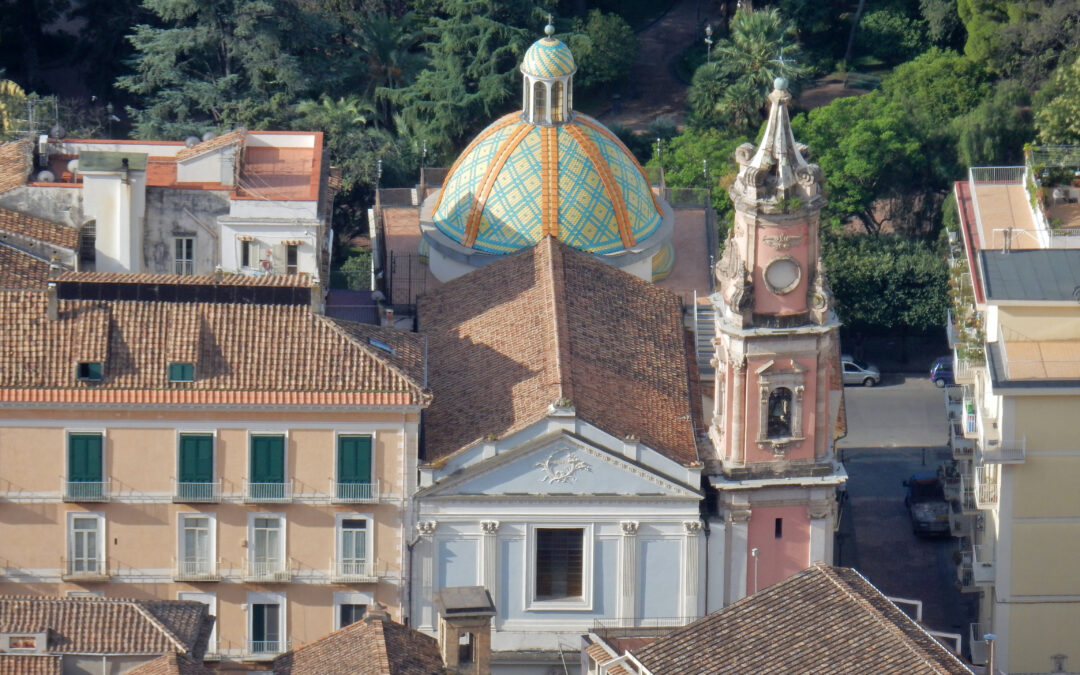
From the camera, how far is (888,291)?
125625 millimetres

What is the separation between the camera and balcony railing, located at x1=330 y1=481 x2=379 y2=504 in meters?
94.4

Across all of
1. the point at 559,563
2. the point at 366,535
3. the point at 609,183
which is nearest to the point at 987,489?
the point at 559,563

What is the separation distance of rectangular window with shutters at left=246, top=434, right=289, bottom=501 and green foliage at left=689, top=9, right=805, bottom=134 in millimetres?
47259

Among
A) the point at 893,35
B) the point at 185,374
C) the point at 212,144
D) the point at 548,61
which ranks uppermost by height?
the point at 893,35

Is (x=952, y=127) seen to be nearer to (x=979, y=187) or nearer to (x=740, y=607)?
(x=979, y=187)

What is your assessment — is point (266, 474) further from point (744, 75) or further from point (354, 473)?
point (744, 75)

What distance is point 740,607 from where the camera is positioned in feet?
282

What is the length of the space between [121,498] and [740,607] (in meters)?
19.2

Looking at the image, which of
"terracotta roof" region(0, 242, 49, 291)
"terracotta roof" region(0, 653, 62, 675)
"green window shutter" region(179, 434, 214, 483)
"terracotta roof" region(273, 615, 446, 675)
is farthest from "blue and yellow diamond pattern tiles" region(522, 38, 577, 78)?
"terracotta roof" region(0, 653, 62, 675)

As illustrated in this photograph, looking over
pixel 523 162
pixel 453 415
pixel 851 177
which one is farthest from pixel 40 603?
pixel 851 177

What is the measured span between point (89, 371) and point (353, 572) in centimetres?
944

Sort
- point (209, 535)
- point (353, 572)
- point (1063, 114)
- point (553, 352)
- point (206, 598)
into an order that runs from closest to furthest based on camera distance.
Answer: point (209, 535) → point (353, 572) → point (206, 598) → point (553, 352) → point (1063, 114)

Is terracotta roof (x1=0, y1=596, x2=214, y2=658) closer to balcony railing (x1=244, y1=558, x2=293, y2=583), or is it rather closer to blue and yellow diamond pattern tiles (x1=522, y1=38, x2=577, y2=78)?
balcony railing (x1=244, y1=558, x2=293, y2=583)

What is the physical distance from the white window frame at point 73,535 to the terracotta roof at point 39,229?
11077 mm
